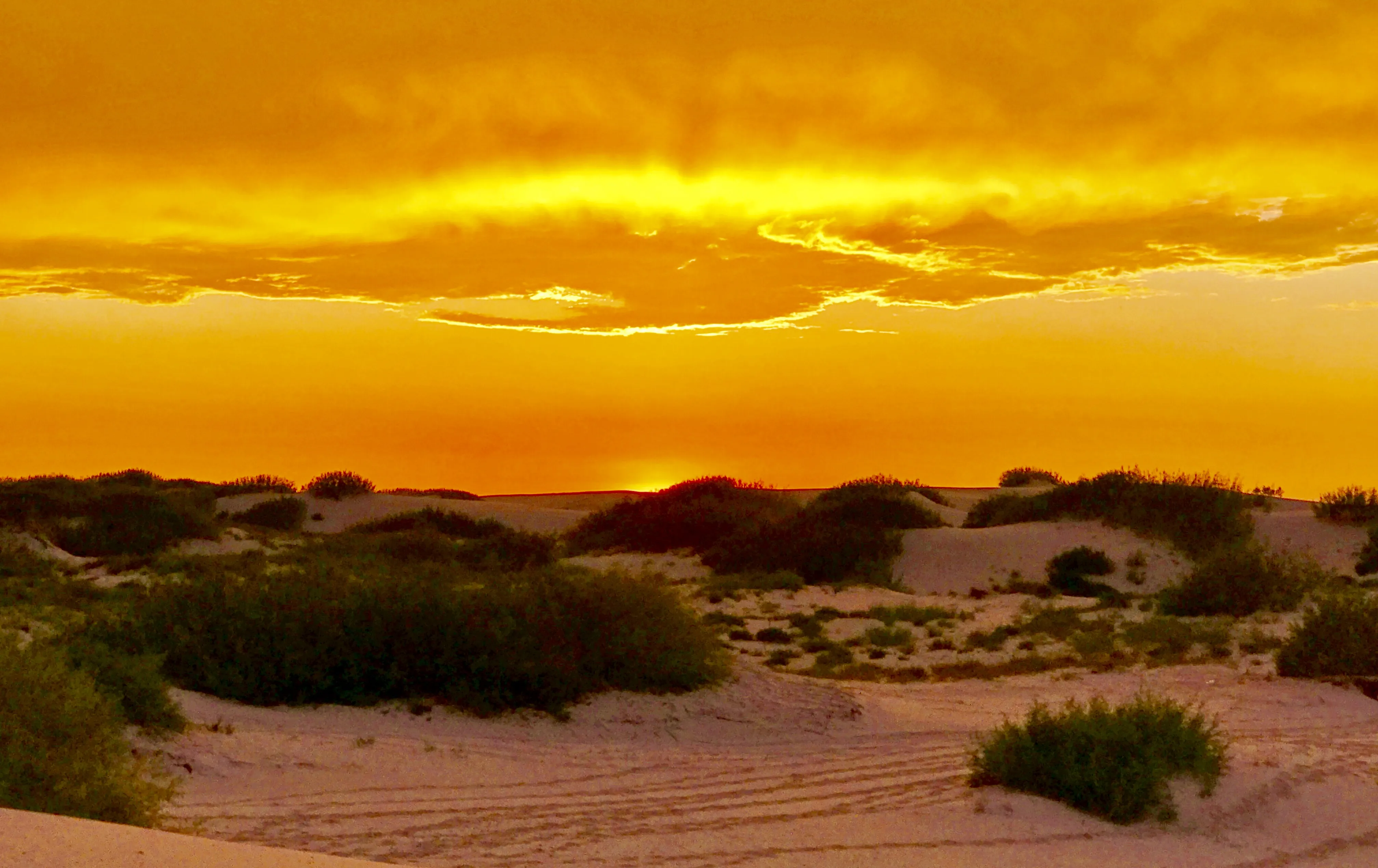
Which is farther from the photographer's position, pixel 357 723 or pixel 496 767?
pixel 357 723

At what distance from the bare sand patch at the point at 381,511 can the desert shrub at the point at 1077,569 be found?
61.8 feet

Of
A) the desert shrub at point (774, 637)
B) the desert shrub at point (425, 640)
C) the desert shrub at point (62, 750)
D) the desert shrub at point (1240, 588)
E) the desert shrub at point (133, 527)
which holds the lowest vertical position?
the desert shrub at point (774, 637)

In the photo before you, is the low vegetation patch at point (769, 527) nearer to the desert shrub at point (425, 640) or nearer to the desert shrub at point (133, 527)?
the desert shrub at point (133, 527)

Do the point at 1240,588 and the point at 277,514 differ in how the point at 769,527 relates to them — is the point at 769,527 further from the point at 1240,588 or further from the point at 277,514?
the point at 277,514

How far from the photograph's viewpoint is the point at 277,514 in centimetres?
4475

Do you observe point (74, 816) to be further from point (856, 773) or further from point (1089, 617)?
point (1089, 617)

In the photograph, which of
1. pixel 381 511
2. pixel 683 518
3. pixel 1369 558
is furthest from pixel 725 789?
pixel 381 511

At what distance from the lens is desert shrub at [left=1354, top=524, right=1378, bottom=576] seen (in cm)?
2905

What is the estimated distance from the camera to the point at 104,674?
442 inches

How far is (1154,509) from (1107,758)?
906 inches

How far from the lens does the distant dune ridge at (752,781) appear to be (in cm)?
886

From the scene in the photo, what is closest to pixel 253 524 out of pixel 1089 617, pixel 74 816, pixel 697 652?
pixel 1089 617

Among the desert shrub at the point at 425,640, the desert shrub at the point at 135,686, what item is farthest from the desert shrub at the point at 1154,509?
the desert shrub at the point at 135,686

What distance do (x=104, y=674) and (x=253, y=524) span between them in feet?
104
